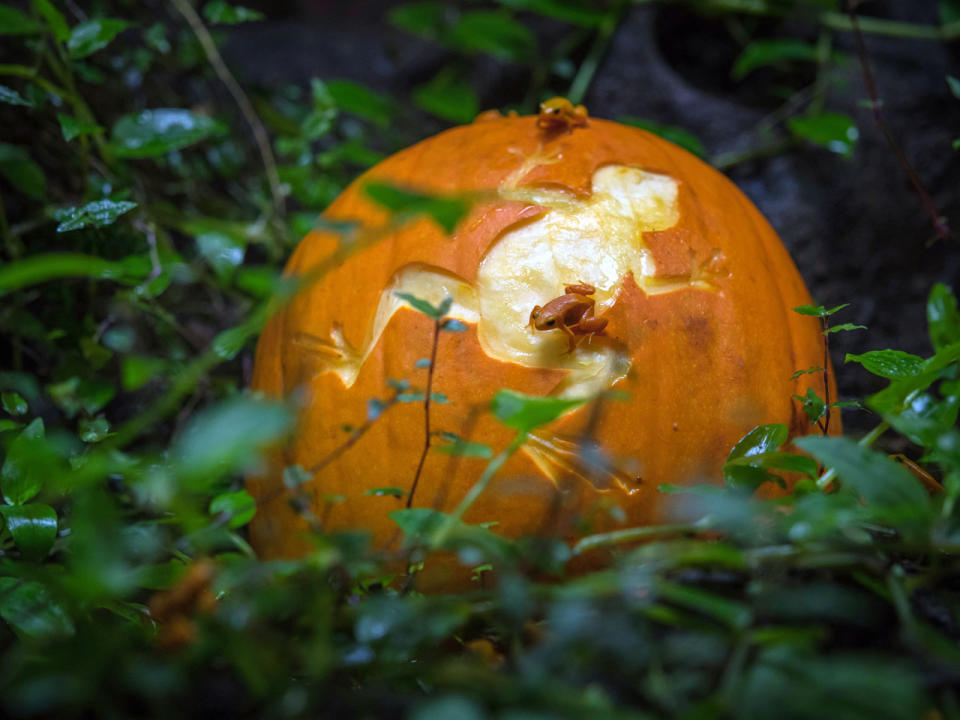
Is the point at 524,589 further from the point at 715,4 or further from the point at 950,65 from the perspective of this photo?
the point at 950,65

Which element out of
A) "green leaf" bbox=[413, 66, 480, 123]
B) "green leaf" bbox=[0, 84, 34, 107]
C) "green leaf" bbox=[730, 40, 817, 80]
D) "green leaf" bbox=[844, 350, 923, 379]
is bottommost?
"green leaf" bbox=[844, 350, 923, 379]

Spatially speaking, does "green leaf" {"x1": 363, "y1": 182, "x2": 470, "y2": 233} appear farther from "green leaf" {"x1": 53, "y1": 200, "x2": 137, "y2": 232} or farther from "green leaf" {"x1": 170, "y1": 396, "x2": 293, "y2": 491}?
"green leaf" {"x1": 53, "y1": 200, "x2": 137, "y2": 232}

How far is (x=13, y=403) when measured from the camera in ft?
2.68

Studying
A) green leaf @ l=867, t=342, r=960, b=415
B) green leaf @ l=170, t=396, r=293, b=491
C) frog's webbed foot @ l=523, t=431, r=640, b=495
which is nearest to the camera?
green leaf @ l=170, t=396, r=293, b=491

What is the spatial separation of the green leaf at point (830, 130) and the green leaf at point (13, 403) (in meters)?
1.36

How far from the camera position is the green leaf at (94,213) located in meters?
0.91

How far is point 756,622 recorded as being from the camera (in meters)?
0.45

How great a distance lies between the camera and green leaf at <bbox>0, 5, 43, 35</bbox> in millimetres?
871

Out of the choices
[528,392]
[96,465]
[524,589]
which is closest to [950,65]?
[528,392]

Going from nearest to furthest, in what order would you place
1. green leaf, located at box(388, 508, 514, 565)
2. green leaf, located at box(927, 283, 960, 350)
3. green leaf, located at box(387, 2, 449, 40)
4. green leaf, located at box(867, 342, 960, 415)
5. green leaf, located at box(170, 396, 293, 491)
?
green leaf, located at box(170, 396, 293, 491) → green leaf, located at box(388, 508, 514, 565) → green leaf, located at box(867, 342, 960, 415) → green leaf, located at box(927, 283, 960, 350) → green leaf, located at box(387, 2, 449, 40)

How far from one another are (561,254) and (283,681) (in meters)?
0.53

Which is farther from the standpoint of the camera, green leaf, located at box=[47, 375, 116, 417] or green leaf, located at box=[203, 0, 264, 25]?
green leaf, located at box=[203, 0, 264, 25]

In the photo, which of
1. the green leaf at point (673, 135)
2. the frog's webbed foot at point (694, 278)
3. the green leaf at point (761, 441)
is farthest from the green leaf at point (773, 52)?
the green leaf at point (761, 441)

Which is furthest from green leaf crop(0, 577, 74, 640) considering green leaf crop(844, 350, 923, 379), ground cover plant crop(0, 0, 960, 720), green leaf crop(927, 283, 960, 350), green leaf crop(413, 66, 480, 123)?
green leaf crop(413, 66, 480, 123)
